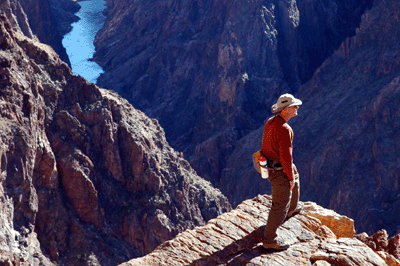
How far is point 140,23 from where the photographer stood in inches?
3206

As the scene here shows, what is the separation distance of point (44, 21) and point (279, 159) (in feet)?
235

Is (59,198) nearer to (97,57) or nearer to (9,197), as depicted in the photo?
(9,197)

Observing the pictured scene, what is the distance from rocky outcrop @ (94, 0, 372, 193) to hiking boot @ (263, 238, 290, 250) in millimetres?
48286

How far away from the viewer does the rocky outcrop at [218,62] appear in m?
64.6

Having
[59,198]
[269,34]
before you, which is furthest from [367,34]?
[59,198]

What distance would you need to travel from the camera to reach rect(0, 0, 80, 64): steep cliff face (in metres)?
62.1

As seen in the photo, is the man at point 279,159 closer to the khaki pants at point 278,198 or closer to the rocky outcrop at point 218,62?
the khaki pants at point 278,198

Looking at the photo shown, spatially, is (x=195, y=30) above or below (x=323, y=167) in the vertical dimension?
above

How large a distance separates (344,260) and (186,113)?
62.0 m

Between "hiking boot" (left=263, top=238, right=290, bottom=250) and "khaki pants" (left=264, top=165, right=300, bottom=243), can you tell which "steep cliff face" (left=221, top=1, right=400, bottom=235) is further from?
"khaki pants" (left=264, top=165, right=300, bottom=243)

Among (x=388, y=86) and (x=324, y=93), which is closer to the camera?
(x=388, y=86)

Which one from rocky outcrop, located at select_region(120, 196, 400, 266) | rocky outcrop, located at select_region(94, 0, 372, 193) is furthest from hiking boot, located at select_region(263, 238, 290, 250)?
rocky outcrop, located at select_region(94, 0, 372, 193)

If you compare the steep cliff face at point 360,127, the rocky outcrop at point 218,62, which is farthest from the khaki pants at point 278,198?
the rocky outcrop at point 218,62

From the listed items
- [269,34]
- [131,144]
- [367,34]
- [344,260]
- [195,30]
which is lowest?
[344,260]
